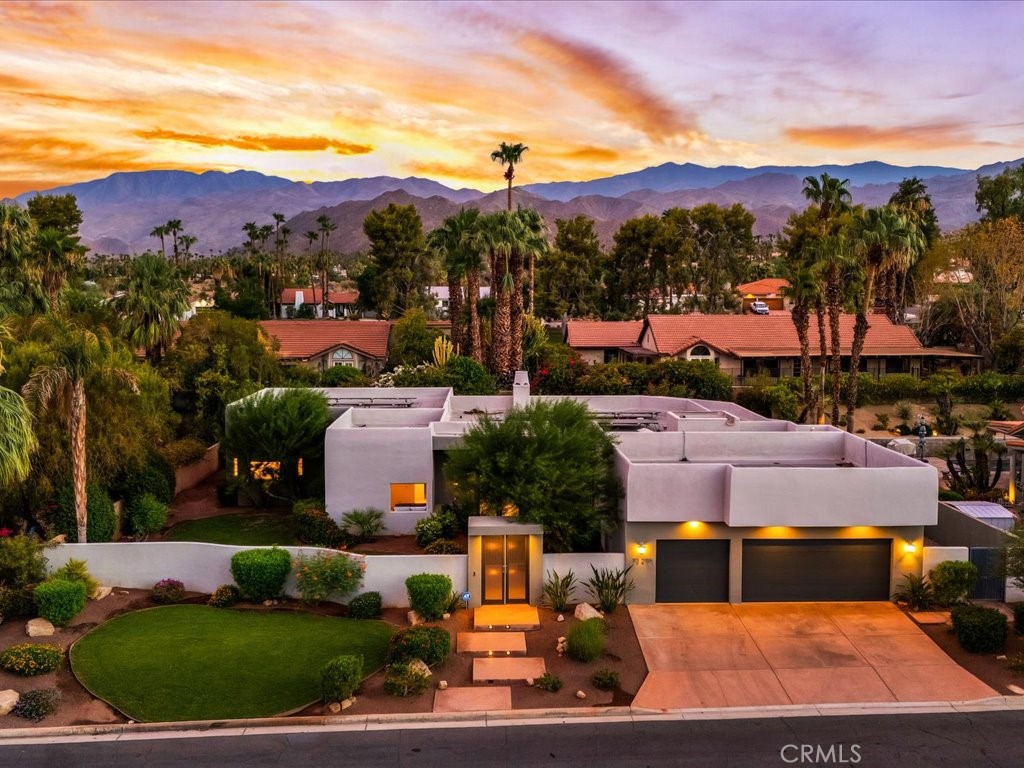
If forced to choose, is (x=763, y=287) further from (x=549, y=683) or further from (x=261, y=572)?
(x=549, y=683)

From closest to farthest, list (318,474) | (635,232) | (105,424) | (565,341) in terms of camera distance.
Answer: (105,424) → (318,474) → (565,341) → (635,232)

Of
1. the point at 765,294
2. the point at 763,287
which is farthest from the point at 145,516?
the point at 763,287

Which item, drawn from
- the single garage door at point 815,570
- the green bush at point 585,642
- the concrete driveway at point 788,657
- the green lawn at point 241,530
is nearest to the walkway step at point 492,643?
the green bush at point 585,642

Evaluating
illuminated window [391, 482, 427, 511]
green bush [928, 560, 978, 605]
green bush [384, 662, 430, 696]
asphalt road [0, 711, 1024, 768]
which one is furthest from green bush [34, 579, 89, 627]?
green bush [928, 560, 978, 605]

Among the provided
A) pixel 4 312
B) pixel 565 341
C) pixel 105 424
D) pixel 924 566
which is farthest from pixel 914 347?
pixel 4 312

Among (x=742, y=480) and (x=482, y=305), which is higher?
(x=482, y=305)

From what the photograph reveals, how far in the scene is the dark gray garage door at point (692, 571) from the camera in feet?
71.5

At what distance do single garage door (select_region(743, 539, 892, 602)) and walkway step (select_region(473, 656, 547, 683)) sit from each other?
23.1 ft

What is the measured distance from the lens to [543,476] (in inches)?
853

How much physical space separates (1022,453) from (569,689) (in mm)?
22840

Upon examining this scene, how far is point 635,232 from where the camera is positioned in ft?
265

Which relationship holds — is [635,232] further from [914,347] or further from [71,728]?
[71,728]

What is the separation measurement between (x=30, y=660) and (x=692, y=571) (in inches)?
643

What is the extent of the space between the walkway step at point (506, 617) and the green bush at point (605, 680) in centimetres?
300
